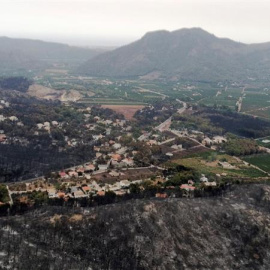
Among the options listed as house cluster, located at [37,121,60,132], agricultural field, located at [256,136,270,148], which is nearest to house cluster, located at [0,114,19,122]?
house cluster, located at [37,121,60,132]

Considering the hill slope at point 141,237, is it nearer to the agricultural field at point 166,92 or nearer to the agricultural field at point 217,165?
the agricultural field at point 217,165

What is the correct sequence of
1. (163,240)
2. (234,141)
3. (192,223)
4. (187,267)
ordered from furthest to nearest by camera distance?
(234,141), (192,223), (163,240), (187,267)

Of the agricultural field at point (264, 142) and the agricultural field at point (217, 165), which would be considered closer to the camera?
the agricultural field at point (217, 165)

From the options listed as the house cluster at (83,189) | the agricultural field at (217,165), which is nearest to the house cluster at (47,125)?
the agricultural field at (217,165)

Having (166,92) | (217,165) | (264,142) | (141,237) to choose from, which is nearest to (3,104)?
(217,165)

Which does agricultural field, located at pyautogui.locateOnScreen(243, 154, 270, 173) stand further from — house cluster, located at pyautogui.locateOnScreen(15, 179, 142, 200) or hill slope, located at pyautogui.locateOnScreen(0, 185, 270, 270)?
house cluster, located at pyautogui.locateOnScreen(15, 179, 142, 200)

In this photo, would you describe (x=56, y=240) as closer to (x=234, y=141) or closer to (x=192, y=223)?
(x=192, y=223)

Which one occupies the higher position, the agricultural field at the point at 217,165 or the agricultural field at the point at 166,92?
the agricultural field at the point at 217,165

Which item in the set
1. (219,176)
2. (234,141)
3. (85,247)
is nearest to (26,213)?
(85,247)
